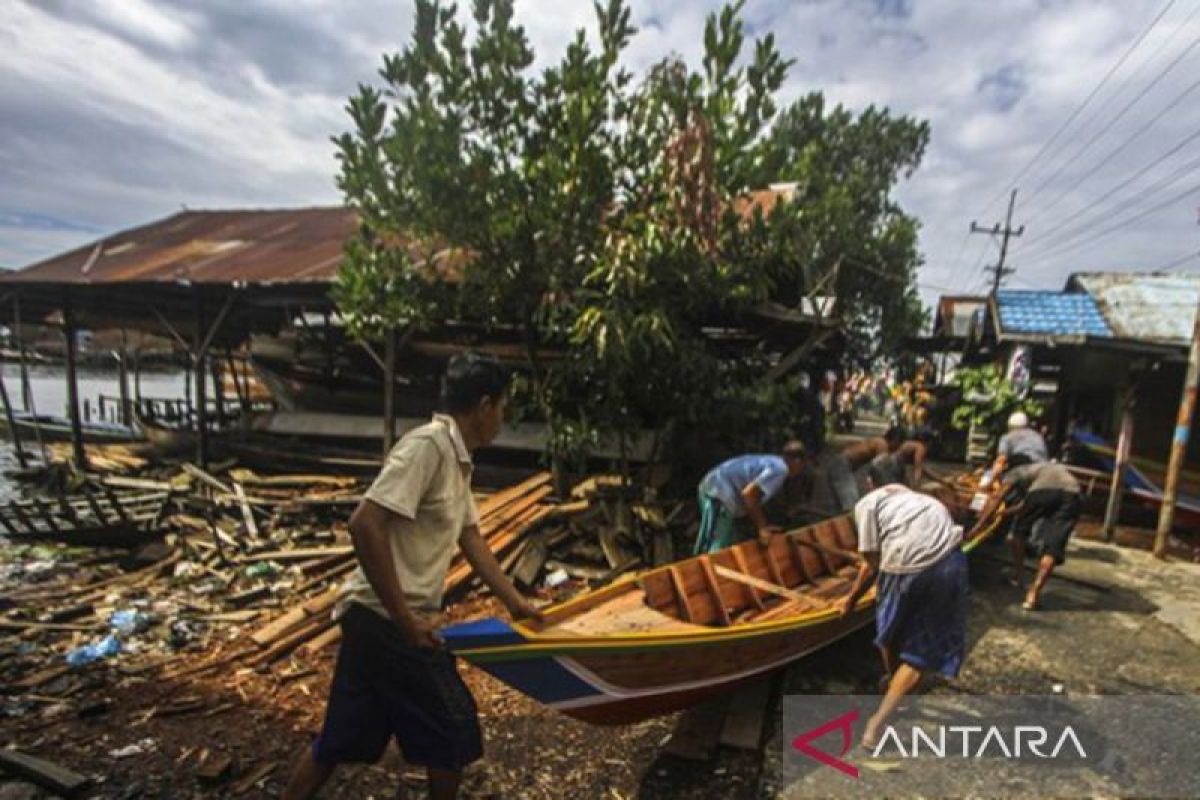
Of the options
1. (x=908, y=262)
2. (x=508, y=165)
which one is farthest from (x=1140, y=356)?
(x=908, y=262)

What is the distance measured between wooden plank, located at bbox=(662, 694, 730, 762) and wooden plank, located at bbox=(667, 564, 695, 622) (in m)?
0.57

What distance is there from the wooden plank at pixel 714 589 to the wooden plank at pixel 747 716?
0.50 meters

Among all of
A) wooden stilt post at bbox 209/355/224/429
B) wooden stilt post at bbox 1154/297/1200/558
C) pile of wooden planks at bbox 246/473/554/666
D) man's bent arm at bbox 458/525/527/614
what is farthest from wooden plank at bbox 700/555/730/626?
wooden stilt post at bbox 209/355/224/429

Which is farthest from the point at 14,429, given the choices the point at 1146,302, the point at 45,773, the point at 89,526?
the point at 1146,302

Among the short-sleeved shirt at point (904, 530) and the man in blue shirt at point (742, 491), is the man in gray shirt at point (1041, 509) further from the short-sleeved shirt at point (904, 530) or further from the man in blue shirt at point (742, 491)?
the short-sleeved shirt at point (904, 530)

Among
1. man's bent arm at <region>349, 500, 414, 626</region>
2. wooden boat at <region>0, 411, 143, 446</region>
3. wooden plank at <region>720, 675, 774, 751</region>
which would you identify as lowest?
wooden boat at <region>0, 411, 143, 446</region>

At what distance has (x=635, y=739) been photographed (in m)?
3.92

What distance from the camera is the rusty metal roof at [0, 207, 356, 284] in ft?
31.5

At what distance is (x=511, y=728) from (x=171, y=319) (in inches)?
440

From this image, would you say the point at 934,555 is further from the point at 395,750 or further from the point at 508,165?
the point at 508,165

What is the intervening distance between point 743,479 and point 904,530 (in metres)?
1.86

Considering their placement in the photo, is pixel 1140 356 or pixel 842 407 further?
pixel 842 407

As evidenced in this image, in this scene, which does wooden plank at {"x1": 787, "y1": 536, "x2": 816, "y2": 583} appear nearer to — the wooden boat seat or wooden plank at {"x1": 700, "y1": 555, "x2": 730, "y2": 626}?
wooden plank at {"x1": 700, "y1": 555, "x2": 730, "y2": 626}

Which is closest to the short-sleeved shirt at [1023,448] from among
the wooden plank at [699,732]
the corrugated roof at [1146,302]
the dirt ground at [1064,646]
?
the dirt ground at [1064,646]
